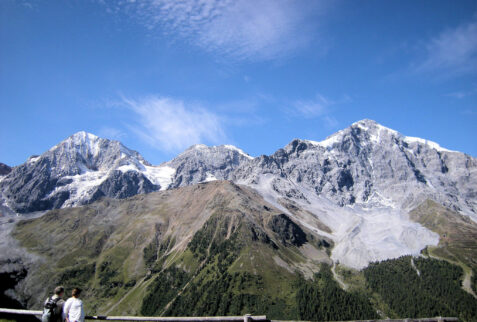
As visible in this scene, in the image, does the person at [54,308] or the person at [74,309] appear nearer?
the person at [74,309]

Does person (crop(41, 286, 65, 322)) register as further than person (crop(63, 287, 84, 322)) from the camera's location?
Yes

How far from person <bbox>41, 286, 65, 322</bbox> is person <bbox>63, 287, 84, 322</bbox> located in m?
0.47

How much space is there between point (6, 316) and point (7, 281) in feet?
109

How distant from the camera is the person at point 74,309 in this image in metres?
19.2

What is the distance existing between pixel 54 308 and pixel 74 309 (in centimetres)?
135

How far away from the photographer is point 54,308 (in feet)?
64.0

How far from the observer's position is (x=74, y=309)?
19.2 m

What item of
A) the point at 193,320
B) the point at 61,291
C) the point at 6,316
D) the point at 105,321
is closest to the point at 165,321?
the point at 193,320

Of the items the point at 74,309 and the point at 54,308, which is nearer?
the point at 74,309

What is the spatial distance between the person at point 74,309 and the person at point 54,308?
1.56 feet

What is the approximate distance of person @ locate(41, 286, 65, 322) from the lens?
19312mm

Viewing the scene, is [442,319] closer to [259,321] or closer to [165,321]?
[259,321]

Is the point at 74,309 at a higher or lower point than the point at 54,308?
higher

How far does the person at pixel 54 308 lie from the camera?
19312 mm
